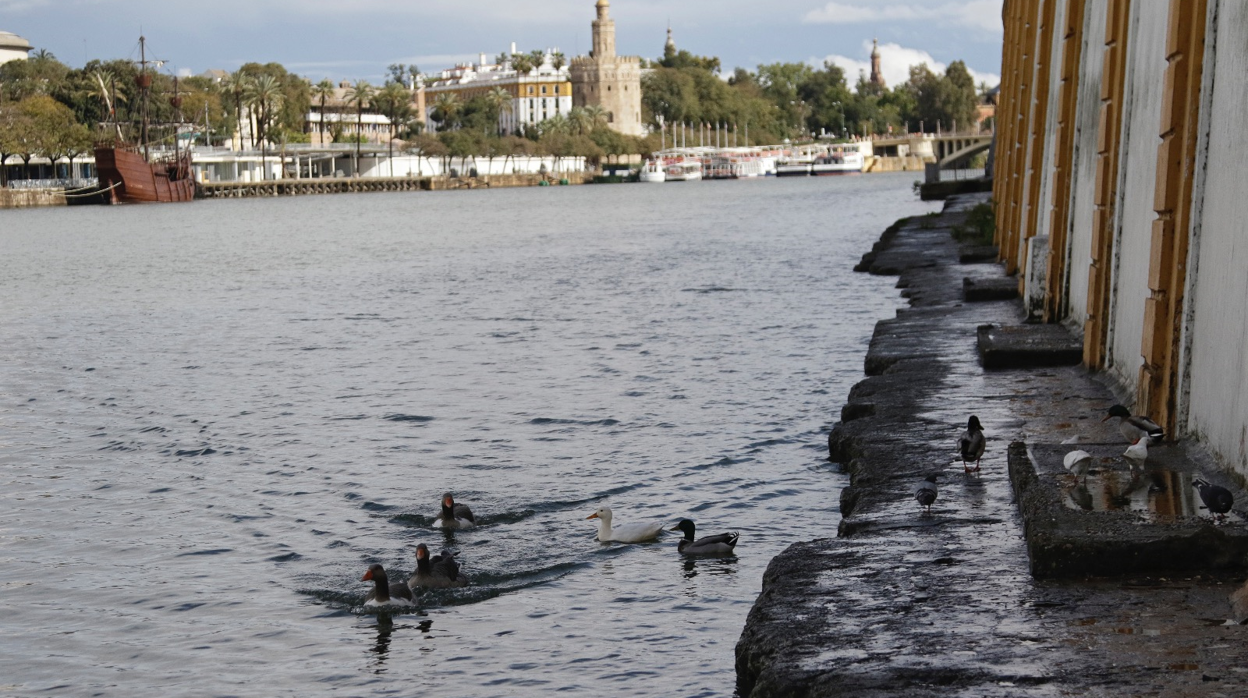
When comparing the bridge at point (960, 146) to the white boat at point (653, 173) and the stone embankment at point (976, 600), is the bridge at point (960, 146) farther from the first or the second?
the stone embankment at point (976, 600)

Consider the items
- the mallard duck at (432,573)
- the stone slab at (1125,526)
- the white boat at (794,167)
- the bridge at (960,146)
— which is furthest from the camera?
the white boat at (794,167)

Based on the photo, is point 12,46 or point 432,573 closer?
point 432,573

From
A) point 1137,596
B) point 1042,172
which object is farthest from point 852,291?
point 1137,596

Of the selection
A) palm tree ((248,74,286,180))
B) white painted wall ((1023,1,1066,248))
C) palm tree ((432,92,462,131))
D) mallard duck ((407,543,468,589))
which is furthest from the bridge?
mallard duck ((407,543,468,589))

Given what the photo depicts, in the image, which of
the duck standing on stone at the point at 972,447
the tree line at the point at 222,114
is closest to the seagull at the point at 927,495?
the duck standing on stone at the point at 972,447

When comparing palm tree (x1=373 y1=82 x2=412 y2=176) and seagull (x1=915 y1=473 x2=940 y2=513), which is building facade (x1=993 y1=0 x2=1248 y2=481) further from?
palm tree (x1=373 y1=82 x2=412 y2=176)

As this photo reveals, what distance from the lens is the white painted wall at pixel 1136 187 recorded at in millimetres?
12086

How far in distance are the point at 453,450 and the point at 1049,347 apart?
20.5ft

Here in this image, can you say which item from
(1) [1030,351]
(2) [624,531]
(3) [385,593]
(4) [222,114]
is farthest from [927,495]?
(4) [222,114]

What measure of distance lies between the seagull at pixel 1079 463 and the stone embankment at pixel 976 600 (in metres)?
0.11

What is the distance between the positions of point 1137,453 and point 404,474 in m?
7.61

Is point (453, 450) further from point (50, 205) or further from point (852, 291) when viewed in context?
point (50, 205)

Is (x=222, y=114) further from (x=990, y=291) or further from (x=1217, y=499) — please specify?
(x=1217, y=499)

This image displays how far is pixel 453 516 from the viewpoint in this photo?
12195 mm
